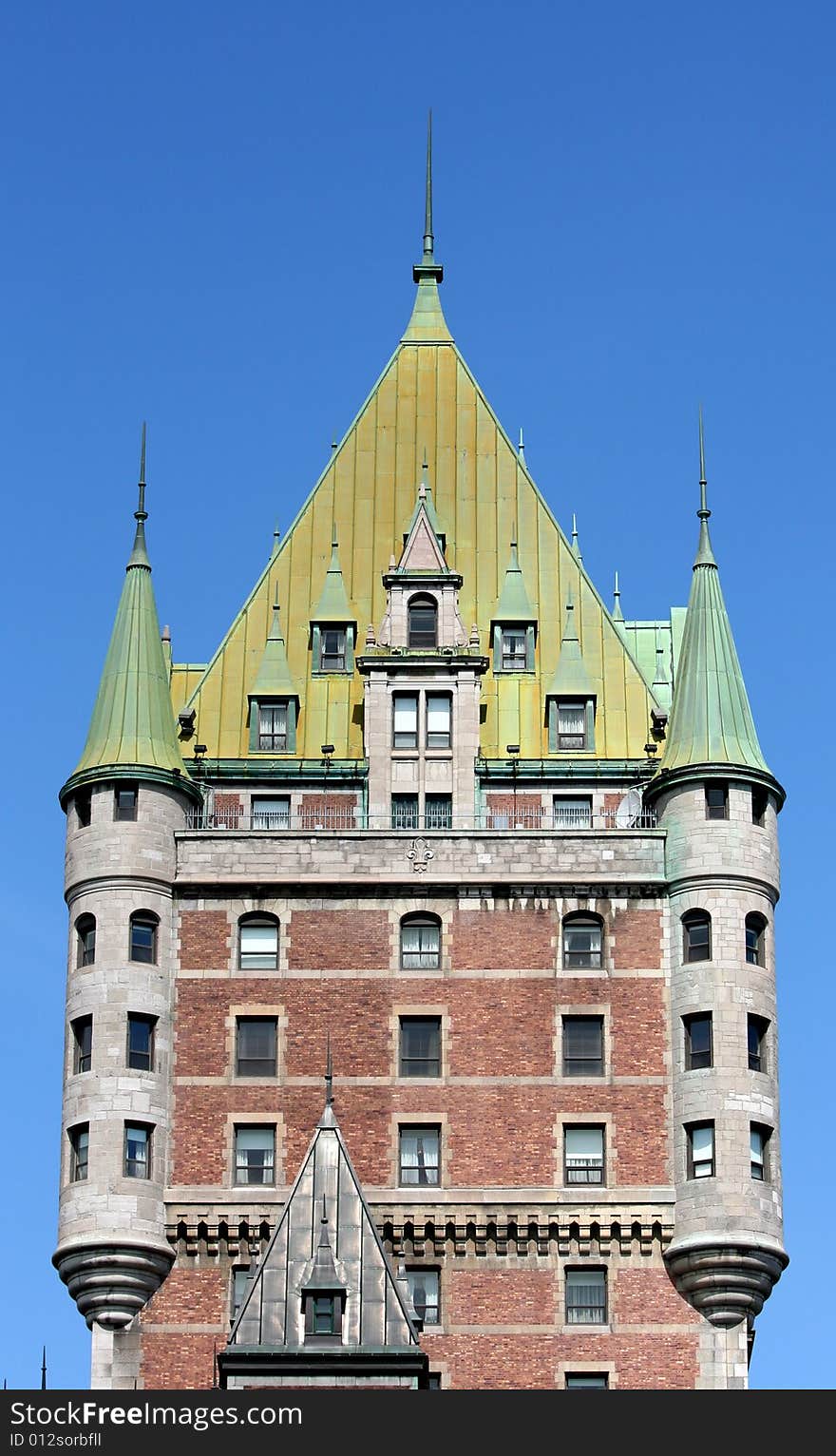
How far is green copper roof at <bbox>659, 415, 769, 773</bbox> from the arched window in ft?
22.4

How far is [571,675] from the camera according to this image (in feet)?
405

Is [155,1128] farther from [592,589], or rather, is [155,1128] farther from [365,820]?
[592,589]

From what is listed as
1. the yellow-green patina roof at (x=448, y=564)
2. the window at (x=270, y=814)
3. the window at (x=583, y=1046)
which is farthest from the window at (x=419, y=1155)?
the yellow-green patina roof at (x=448, y=564)

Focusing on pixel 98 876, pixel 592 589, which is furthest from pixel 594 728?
pixel 98 876

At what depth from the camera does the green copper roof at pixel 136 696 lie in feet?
384

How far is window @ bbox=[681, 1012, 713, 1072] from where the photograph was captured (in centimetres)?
11306

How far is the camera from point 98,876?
4532 inches

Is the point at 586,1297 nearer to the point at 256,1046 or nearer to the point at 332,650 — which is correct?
the point at 256,1046

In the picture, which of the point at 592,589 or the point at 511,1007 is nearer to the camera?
the point at 511,1007

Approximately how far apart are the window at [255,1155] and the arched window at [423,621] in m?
16.2

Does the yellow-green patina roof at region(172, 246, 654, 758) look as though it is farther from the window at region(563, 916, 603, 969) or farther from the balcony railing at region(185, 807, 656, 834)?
the window at region(563, 916, 603, 969)

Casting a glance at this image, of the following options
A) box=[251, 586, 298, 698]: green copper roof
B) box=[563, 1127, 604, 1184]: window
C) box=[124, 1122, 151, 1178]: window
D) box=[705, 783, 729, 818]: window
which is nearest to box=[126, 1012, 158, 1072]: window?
box=[124, 1122, 151, 1178]: window

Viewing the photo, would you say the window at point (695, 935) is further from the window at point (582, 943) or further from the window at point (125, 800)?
the window at point (125, 800)

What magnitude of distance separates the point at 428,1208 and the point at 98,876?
482 inches
